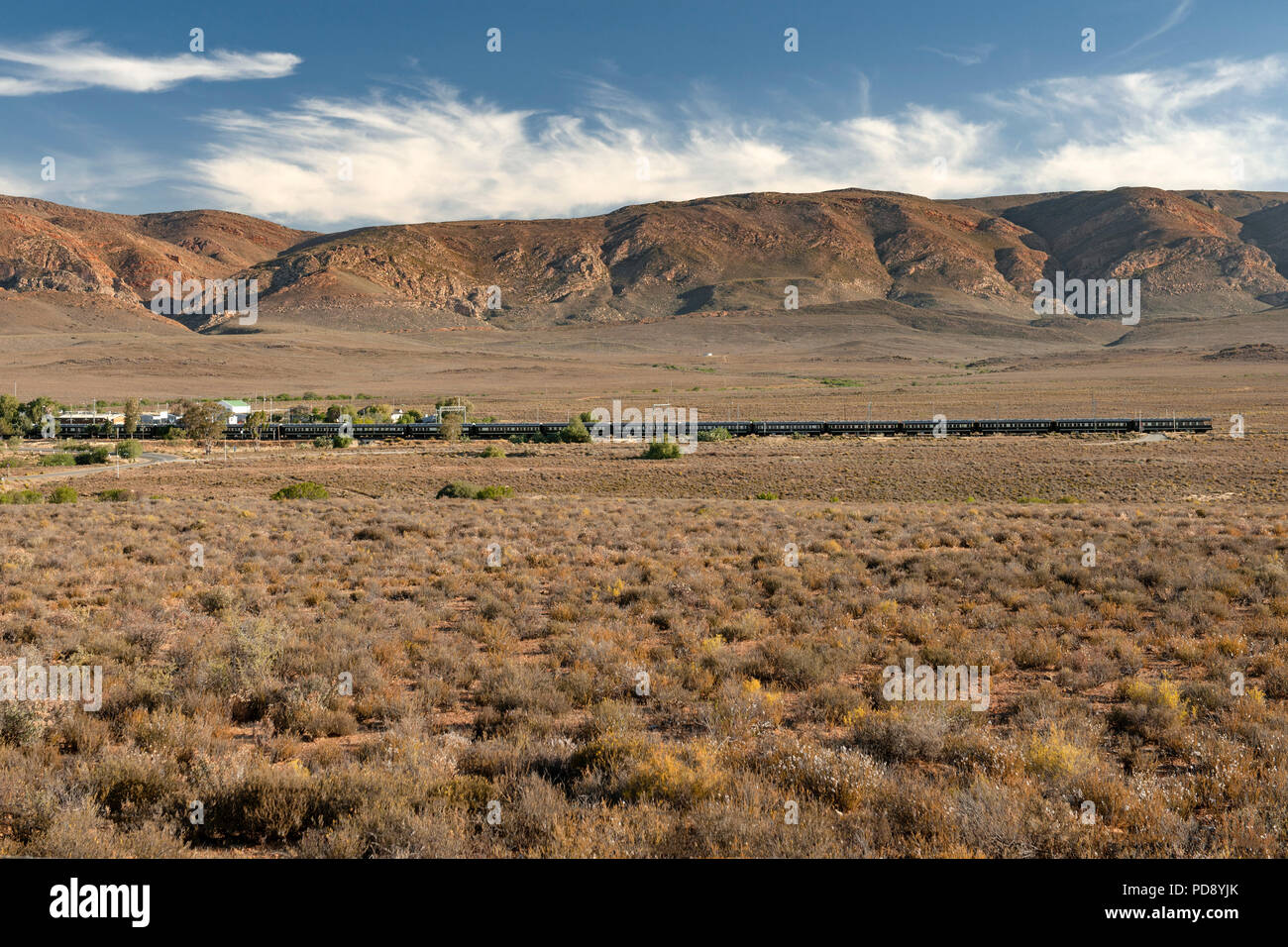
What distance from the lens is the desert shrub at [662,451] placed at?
50.6 m

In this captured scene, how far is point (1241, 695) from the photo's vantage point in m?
7.55

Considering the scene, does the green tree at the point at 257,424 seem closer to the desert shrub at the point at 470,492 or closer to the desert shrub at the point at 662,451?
the desert shrub at the point at 662,451

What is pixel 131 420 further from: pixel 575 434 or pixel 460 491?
pixel 460 491

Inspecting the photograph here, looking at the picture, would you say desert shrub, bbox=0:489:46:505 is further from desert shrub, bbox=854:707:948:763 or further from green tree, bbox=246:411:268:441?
green tree, bbox=246:411:268:441

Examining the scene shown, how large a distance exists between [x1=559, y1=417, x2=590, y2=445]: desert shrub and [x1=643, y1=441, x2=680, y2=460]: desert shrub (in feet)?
32.9

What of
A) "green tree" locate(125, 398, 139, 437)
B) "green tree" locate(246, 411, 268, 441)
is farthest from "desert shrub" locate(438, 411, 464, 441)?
"green tree" locate(125, 398, 139, 437)

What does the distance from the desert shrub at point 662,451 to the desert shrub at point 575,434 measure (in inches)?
395

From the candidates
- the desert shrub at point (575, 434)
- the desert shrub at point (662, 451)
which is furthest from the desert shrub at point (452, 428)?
the desert shrub at point (662, 451)

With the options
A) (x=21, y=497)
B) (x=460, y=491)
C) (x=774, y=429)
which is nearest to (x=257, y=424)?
(x=21, y=497)

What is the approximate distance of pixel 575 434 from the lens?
61.1 metres

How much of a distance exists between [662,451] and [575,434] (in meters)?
12.1

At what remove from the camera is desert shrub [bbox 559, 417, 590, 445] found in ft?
200
